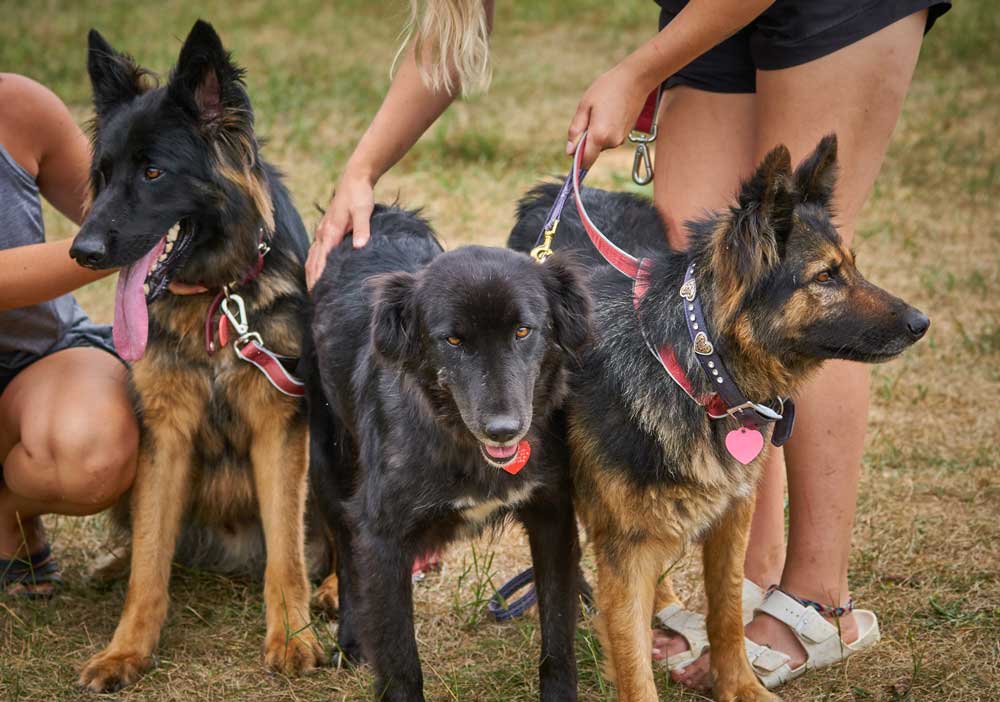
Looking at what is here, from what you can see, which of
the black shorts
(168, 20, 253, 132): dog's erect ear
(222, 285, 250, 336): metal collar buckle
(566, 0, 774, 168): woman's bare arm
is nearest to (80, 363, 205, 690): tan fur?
(222, 285, 250, 336): metal collar buckle

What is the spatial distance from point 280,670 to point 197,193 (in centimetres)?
159

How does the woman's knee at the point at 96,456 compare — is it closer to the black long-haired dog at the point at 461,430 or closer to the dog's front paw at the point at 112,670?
the dog's front paw at the point at 112,670

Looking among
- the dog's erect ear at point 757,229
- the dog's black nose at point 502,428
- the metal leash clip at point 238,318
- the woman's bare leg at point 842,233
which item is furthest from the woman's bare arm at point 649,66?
the metal leash clip at point 238,318

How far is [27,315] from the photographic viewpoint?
398 centimetres

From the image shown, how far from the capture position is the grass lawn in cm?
360

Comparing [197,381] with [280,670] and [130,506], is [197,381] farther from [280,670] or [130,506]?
[280,670]

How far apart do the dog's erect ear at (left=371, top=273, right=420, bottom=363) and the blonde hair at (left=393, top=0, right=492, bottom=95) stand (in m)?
0.94

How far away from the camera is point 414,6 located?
11.5ft

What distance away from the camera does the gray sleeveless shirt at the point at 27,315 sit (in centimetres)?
383

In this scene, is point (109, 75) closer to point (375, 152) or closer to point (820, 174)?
point (375, 152)

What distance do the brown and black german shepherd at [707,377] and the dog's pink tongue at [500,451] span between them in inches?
15.0

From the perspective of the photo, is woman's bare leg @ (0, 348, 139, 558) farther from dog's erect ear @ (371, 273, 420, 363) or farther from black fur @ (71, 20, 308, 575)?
dog's erect ear @ (371, 273, 420, 363)

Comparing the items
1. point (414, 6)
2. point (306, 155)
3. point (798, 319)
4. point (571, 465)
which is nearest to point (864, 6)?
point (798, 319)

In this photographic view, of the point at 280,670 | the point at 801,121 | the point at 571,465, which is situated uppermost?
the point at 801,121
